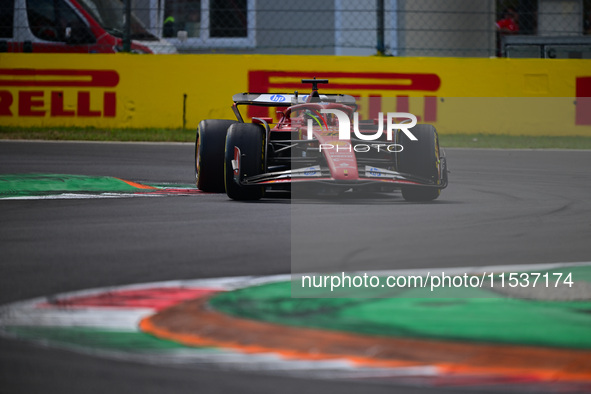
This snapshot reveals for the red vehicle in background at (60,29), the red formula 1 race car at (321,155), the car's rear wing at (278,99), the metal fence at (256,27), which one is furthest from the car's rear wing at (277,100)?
the red vehicle in background at (60,29)

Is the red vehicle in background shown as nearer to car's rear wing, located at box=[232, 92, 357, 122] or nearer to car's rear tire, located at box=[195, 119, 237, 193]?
car's rear wing, located at box=[232, 92, 357, 122]

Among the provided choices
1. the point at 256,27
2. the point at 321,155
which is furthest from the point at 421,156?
the point at 256,27

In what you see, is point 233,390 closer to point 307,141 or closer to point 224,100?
point 307,141

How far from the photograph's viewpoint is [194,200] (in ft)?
24.0

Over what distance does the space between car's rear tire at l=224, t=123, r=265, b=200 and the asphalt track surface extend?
0.48ft

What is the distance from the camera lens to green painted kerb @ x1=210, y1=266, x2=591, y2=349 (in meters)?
3.23

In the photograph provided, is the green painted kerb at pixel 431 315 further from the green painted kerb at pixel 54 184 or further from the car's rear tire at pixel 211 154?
the green painted kerb at pixel 54 184

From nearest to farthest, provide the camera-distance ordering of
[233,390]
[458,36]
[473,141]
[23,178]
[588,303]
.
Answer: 1. [233,390]
2. [588,303]
3. [23,178]
4. [473,141]
5. [458,36]

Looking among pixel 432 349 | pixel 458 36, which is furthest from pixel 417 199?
pixel 458 36

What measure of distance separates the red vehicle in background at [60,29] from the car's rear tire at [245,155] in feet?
26.4

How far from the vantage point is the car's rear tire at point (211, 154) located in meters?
7.79

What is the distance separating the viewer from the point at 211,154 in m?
7.81

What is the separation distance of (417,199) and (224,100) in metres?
6.76

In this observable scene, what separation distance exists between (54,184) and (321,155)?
2.30 metres
